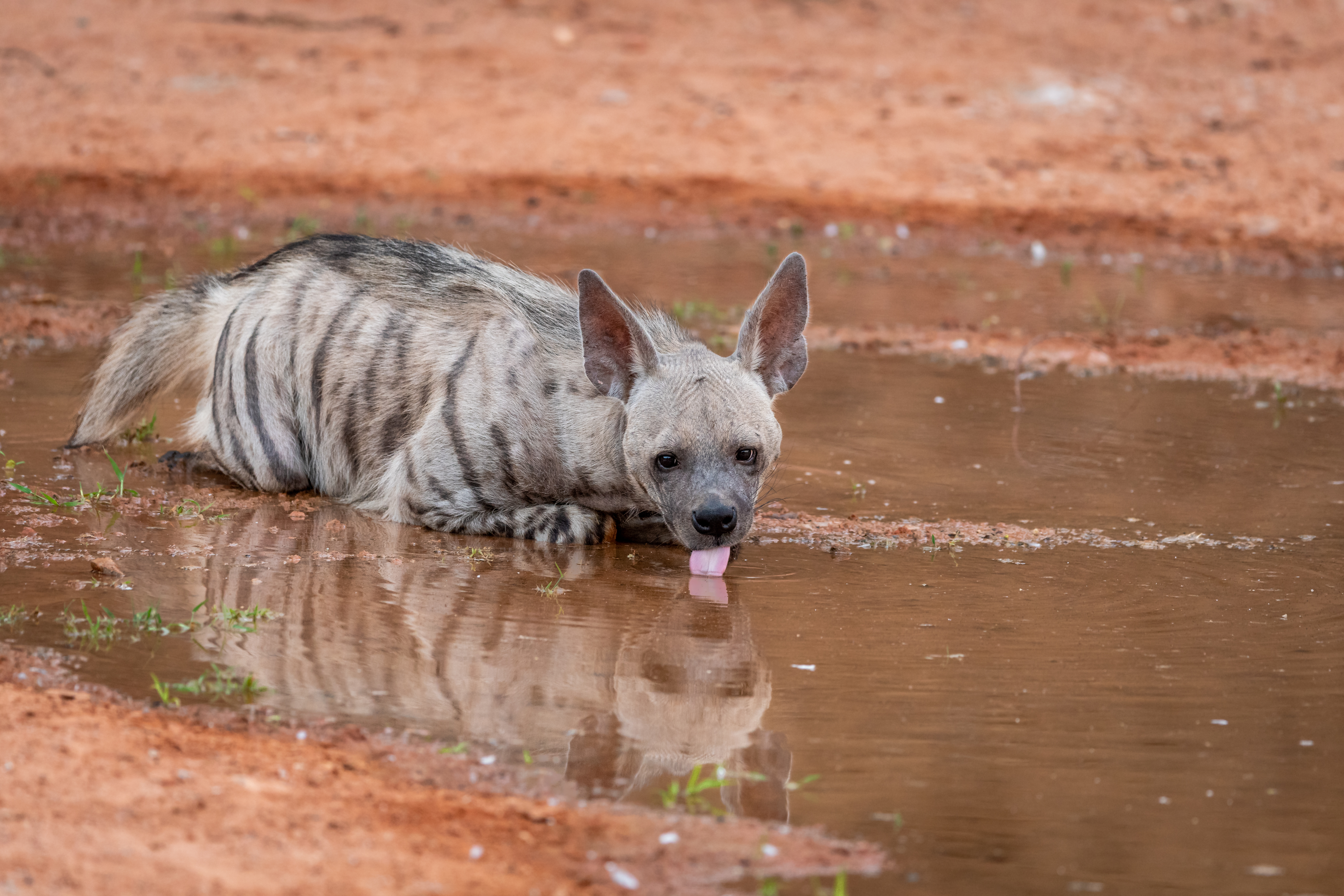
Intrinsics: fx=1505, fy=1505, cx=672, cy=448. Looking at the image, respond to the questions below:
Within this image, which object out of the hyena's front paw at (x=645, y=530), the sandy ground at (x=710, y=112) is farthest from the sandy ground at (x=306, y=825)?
the sandy ground at (x=710, y=112)

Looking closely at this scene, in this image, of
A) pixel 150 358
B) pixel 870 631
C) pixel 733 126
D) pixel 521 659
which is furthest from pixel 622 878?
pixel 733 126

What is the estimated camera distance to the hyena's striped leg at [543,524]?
5.79 meters

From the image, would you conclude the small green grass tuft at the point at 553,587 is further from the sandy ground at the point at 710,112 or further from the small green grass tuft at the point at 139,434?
the sandy ground at the point at 710,112

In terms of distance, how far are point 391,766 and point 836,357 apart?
5.90 m

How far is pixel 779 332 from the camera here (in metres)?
5.61

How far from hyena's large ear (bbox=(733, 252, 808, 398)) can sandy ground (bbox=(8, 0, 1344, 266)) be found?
8524 mm

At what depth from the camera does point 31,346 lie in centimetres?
852

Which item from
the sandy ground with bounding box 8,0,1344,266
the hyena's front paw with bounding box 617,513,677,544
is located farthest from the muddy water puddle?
the sandy ground with bounding box 8,0,1344,266

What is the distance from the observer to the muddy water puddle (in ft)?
A: 12.0

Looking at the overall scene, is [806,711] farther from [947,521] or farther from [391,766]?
[947,521]

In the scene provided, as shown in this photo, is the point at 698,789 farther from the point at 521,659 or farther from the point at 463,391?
the point at 463,391

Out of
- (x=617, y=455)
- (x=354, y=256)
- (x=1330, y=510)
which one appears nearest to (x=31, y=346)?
(x=354, y=256)

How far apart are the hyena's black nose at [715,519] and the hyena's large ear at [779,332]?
70cm

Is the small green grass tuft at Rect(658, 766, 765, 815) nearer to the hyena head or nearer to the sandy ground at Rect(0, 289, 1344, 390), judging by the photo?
the hyena head
